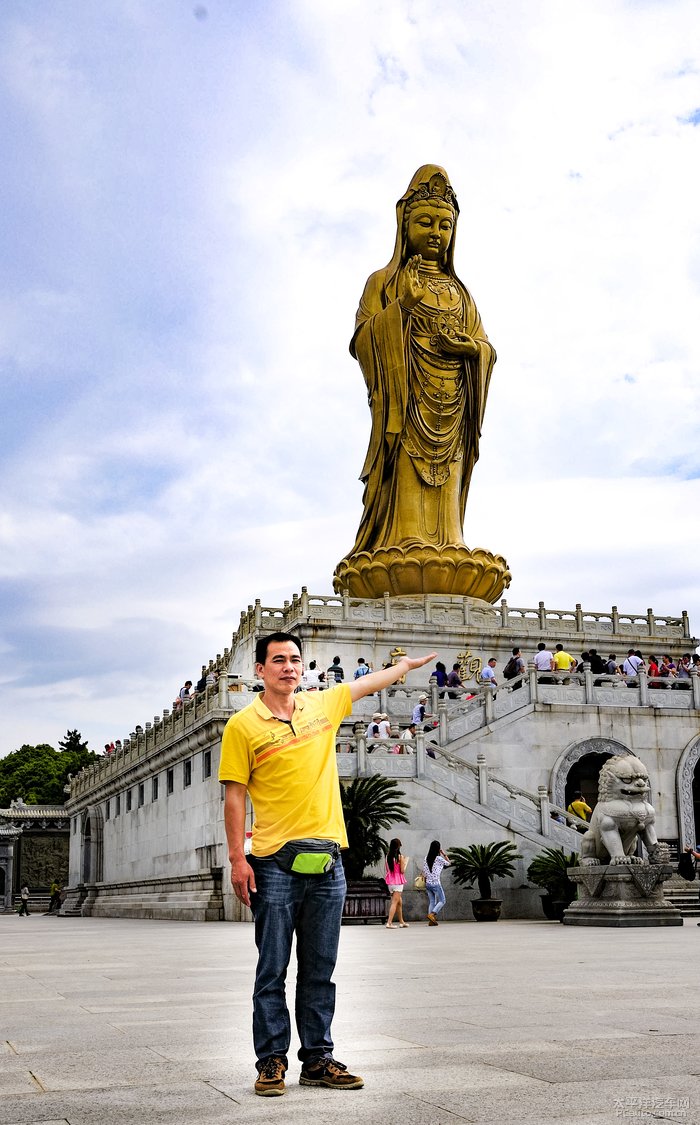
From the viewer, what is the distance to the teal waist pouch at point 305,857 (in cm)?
507

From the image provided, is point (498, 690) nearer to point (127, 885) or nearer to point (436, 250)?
point (127, 885)

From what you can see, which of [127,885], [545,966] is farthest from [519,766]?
[545,966]

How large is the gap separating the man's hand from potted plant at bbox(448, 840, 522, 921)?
17.2m

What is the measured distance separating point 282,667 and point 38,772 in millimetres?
66155

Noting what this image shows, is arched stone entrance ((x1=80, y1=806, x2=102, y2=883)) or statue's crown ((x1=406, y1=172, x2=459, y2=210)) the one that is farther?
arched stone entrance ((x1=80, y1=806, x2=102, y2=883))

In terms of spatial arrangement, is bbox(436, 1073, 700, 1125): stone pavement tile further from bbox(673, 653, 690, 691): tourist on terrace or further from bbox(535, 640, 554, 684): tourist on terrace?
bbox(673, 653, 690, 691): tourist on terrace

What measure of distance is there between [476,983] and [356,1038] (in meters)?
2.92

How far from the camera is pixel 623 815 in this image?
1762 cm

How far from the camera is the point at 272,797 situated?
5.17 m

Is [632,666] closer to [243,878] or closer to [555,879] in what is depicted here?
[555,879]

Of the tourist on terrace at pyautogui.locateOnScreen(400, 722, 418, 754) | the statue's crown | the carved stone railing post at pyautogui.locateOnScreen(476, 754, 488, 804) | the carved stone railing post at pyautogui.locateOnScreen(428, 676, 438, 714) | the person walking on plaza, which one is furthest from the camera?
the statue's crown

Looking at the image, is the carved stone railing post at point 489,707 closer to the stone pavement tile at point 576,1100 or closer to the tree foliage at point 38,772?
the stone pavement tile at point 576,1100

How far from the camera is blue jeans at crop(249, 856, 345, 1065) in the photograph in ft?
16.3

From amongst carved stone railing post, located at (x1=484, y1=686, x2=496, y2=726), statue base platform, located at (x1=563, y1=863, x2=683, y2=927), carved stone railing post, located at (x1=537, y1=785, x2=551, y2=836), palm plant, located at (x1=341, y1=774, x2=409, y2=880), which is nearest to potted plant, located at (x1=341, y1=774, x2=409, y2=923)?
palm plant, located at (x1=341, y1=774, x2=409, y2=880)
